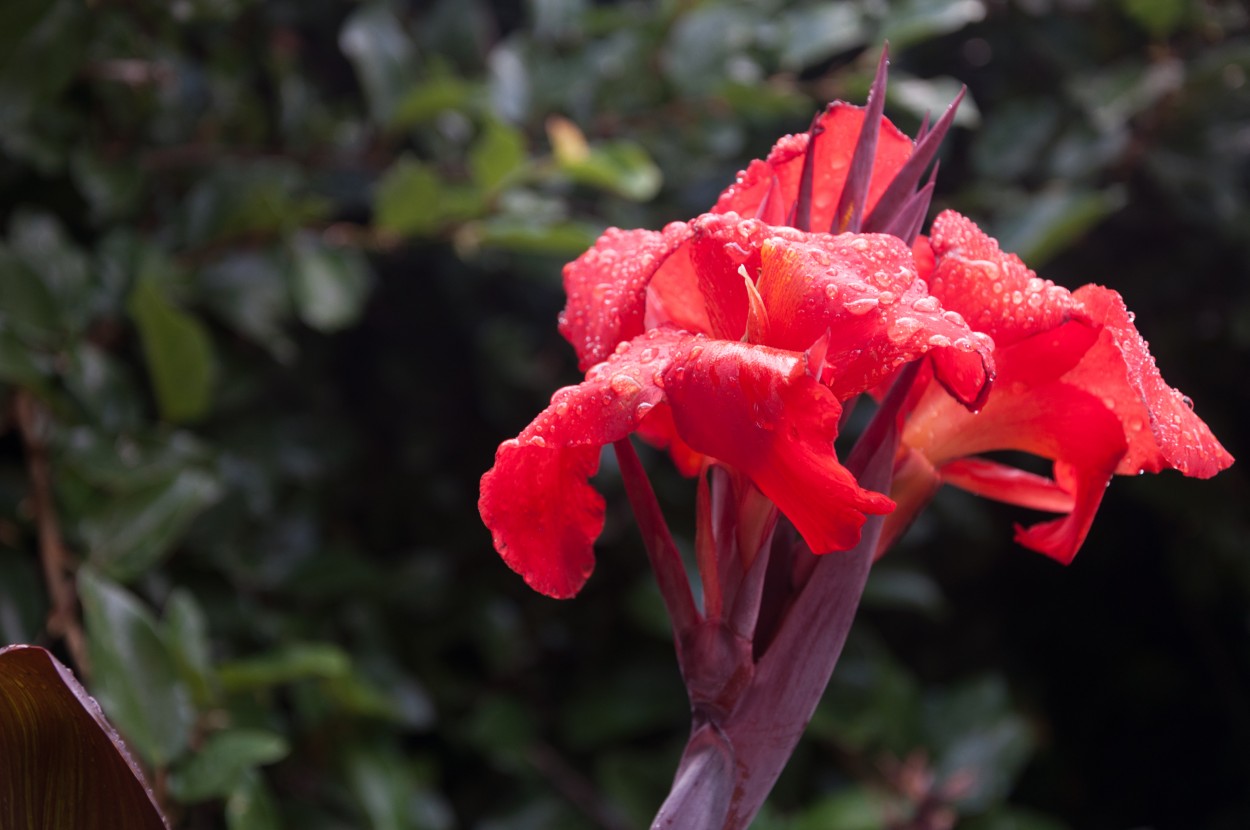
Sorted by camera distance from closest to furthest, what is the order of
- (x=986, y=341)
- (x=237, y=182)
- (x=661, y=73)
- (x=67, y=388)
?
1. (x=986, y=341)
2. (x=67, y=388)
3. (x=237, y=182)
4. (x=661, y=73)

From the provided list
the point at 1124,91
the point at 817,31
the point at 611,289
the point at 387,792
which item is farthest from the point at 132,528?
the point at 1124,91

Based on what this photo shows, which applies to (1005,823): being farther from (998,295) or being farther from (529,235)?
(998,295)

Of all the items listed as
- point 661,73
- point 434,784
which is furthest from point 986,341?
point 434,784

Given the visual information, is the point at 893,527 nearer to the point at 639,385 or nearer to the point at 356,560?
the point at 639,385

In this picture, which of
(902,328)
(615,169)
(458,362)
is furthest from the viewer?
(458,362)

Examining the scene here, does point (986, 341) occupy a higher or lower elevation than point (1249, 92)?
higher

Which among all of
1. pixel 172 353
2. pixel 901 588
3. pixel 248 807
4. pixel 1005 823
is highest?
pixel 172 353
